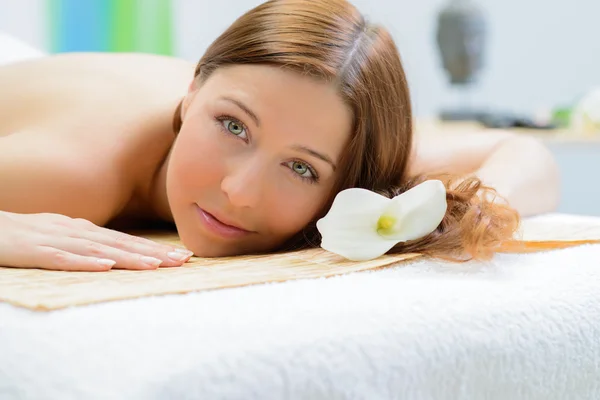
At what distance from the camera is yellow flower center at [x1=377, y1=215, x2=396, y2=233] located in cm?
109

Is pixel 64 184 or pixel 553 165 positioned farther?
pixel 553 165

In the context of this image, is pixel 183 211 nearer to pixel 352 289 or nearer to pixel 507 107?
pixel 352 289

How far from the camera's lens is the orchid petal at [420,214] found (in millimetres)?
1077

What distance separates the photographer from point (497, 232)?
111cm

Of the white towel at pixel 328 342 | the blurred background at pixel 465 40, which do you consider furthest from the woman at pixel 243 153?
the blurred background at pixel 465 40

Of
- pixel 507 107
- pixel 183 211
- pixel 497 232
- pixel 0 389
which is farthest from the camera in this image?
pixel 507 107

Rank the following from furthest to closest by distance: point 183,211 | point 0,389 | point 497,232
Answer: point 183,211
point 497,232
point 0,389

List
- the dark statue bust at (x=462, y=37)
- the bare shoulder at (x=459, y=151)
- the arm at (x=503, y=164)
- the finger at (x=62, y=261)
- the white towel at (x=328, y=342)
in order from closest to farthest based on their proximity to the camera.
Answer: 1. the white towel at (x=328, y=342)
2. the finger at (x=62, y=261)
3. the arm at (x=503, y=164)
4. the bare shoulder at (x=459, y=151)
5. the dark statue bust at (x=462, y=37)

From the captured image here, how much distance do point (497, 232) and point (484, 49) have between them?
250cm

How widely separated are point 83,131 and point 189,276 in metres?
0.53

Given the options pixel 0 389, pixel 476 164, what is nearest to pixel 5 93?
pixel 476 164

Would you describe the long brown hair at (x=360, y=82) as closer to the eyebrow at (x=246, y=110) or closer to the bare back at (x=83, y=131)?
the eyebrow at (x=246, y=110)

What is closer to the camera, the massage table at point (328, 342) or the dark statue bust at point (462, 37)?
the massage table at point (328, 342)

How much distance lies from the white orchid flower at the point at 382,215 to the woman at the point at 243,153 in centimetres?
4
